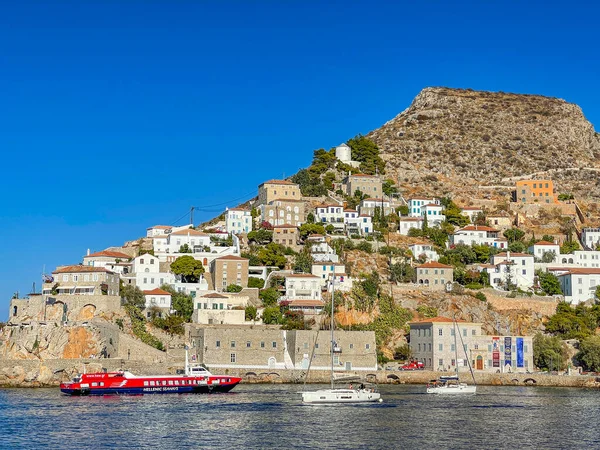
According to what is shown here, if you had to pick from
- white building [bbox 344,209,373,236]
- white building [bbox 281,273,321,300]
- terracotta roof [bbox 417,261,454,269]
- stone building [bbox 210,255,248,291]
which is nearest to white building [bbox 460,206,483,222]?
white building [bbox 344,209,373,236]

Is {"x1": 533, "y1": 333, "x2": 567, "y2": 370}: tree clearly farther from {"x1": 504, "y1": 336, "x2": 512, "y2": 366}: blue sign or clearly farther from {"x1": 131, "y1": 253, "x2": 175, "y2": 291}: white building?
{"x1": 131, "y1": 253, "x2": 175, "y2": 291}: white building

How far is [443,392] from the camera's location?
200ft

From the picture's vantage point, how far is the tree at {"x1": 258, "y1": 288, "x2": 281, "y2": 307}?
3036 inches

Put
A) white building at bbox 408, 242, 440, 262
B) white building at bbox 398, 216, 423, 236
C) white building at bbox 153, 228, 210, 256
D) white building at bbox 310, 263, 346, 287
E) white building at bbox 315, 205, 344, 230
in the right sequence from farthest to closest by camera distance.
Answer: white building at bbox 398, 216, 423, 236, white building at bbox 315, 205, 344, 230, white building at bbox 408, 242, 440, 262, white building at bbox 153, 228, 210, 256, white building at bbox 310, 263, 346, 287

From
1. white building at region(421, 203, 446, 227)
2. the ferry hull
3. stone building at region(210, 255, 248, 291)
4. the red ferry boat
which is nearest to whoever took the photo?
the red ferry boat

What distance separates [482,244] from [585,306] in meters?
16.4

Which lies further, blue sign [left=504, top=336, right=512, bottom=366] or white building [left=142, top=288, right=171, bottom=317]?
white building [left=142, top=288, right=171, bottom=317]

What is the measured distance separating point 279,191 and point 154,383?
4476cm

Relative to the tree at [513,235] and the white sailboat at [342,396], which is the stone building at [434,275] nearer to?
the tree at [513,235]

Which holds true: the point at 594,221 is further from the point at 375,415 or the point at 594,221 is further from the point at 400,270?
the point at 375,415

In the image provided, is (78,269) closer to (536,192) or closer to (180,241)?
(180,241)

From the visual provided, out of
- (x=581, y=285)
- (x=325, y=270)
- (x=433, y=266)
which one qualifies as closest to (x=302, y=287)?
(x=325, y=270)

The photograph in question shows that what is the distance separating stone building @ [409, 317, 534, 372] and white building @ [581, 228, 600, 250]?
31216mm

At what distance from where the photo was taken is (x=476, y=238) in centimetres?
9544
